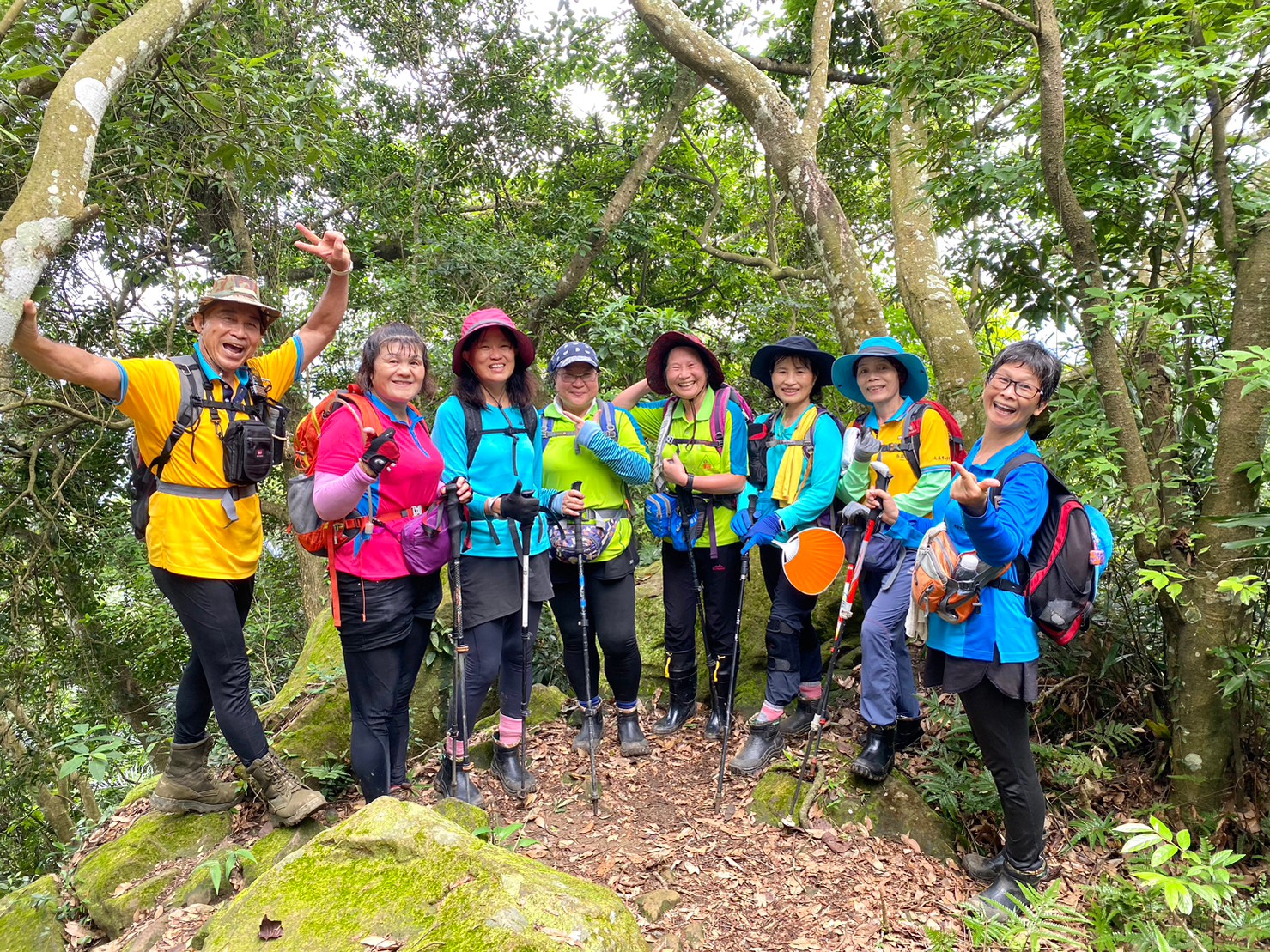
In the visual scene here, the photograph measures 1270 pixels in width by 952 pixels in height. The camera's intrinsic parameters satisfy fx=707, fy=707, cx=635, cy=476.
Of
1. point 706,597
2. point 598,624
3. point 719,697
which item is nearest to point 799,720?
point 719,697

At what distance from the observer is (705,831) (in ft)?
13.6

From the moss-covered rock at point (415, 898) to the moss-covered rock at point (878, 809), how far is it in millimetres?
1840

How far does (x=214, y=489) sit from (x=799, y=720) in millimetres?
3891

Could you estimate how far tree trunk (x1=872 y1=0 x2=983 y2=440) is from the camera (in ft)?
17.6

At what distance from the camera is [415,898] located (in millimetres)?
2426

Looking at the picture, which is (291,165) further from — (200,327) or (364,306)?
(364,306)

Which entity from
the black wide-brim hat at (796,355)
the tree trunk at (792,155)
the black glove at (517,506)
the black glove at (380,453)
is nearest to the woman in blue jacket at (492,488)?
the black glove at (517,506)

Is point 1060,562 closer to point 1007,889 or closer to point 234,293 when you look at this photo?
point 1007,889

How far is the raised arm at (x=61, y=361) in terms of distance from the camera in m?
2.94

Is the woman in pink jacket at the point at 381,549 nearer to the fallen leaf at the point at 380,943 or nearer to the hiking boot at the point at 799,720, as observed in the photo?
the fallen leaf at the point at 380,943

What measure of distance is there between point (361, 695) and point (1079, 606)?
349 centimetres

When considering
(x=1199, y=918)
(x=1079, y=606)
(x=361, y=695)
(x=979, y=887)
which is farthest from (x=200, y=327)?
(x=1199, y=918)

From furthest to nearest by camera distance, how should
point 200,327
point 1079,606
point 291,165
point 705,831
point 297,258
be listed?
1. point 297,258
2. point 291,165
3. point 705,831
4. point 200,327
5. point 1079,606

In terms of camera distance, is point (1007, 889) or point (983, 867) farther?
point (983, 867)
